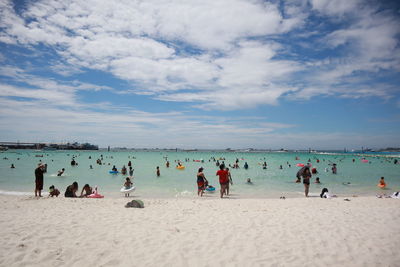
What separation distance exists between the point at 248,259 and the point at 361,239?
3.16m

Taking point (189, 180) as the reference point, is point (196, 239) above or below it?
above

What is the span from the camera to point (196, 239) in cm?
600

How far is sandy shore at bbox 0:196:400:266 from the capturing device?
492 cm

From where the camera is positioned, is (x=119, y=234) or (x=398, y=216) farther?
(x=398, y=216)

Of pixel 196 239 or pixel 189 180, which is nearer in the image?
pixel 196 239

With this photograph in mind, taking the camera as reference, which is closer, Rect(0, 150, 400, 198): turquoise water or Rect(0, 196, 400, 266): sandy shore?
Rect(0, 196, 400, 266): sandy shore

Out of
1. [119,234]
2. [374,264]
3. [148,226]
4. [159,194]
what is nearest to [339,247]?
[374,264]

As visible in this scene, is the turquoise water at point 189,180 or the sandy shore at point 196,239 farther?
the turquoise water at point 189,180

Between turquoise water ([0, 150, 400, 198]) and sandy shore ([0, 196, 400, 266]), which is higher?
sandy shore ([0, 196, 400, 266])

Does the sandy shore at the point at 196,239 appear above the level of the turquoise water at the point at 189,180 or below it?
above

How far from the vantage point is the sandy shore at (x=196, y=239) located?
4.92 m

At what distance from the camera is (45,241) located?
5.52 metres

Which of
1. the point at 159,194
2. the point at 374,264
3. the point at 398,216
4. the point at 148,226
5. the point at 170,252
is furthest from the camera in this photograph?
the point at 159,194

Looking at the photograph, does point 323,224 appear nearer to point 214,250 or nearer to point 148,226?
point 214,250
